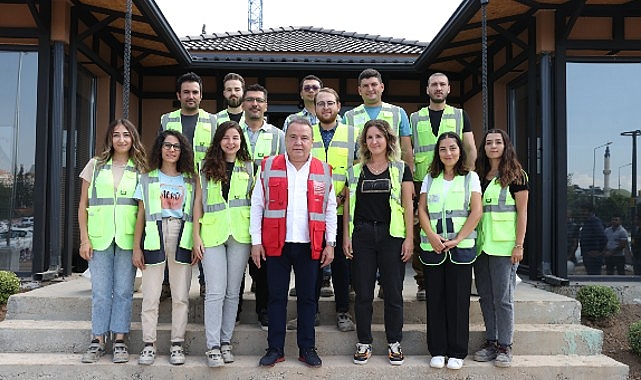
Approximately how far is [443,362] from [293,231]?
149 centimetres

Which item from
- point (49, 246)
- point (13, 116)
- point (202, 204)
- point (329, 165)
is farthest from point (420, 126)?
point (13, 116)

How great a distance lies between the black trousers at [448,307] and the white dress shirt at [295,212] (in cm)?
85

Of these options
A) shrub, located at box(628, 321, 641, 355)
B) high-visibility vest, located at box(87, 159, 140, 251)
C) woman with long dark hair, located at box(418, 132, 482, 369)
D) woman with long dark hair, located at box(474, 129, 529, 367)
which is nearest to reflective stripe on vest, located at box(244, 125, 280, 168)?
high-visibility vest, located at box(87, 159, 140, 251)

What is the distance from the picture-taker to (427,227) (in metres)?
3.99

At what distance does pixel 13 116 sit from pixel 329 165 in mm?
4447

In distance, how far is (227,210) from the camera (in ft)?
12.9

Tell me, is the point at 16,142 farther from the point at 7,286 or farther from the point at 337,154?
the point at 337,154

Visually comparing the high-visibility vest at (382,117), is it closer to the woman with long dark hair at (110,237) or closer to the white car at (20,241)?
the woman with long dark hair at (110,237)

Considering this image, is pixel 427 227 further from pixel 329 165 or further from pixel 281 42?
pixel 281 42

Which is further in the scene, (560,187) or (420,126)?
(560,187)

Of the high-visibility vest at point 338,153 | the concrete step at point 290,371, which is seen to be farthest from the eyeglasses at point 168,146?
the concrete step at point 290,371

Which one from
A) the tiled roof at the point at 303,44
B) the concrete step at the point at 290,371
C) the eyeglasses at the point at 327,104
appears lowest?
the concrete step at the point at 290,371

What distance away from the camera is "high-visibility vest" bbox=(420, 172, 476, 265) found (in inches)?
155

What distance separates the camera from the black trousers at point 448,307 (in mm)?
3906
